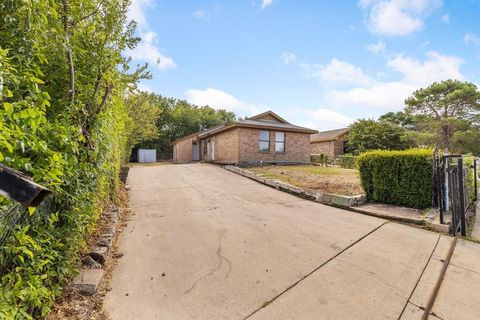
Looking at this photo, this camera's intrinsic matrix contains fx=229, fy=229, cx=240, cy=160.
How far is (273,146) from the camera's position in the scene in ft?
55.7

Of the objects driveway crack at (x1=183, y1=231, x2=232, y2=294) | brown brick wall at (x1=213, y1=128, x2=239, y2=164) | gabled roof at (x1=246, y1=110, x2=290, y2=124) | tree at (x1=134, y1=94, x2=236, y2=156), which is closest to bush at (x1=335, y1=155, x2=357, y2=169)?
gabled roof at (x1=246, y1=110, x2=290, y2=124)

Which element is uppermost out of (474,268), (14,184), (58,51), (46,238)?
(58,51)

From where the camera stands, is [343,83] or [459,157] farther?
[343,83]

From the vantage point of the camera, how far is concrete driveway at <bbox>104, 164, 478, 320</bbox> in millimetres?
2393

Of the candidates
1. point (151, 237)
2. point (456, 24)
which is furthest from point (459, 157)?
point (456, 24)

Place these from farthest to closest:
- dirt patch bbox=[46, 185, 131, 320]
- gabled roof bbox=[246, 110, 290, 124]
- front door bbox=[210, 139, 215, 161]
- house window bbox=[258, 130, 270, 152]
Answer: front door bbox=[210, 139, 215, 161] → gabled roof bbox=[246, 110, 290, 124] → house window bbox=[258, 130, 270, 152] → dirt patch bbox=[46, 185, 131, 320]

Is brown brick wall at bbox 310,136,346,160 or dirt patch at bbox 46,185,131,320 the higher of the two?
brown brick wall at bbox 310,136,346,160

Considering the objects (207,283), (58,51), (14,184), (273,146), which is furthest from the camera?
(273,146)

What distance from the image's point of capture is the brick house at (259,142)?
51.5 ft

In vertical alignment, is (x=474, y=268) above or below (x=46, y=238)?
below

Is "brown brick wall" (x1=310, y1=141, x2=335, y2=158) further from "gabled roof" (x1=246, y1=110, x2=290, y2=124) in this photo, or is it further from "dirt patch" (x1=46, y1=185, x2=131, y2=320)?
"dirt patch" (x1=46, y1=185, x2=131, y2=320)

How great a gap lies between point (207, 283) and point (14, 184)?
7.87ft

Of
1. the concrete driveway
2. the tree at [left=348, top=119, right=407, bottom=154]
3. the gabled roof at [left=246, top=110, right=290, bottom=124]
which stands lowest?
the concrete driveway

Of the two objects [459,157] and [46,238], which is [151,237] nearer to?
[46,238]
